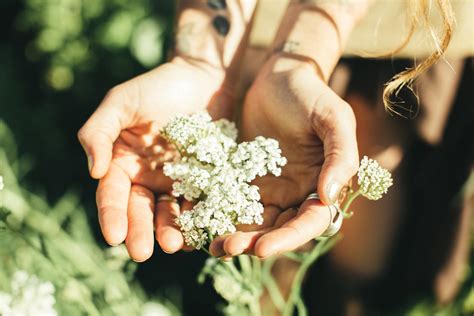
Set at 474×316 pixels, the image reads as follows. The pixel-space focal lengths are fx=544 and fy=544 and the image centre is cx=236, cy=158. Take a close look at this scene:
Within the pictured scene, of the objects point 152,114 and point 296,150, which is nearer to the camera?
point 296,150

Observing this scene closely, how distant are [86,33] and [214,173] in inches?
61.2

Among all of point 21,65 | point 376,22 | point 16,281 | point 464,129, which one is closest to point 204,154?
point 16,281

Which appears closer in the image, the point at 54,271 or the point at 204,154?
the point at 204,154

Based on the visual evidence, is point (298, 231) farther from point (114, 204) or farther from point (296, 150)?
point (114, 204)

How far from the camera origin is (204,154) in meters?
1.21

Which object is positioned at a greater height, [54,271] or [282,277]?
[54,271]

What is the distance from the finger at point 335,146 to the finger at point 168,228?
0.32 m

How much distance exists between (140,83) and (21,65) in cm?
143

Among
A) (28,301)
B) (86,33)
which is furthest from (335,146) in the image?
(86,33)

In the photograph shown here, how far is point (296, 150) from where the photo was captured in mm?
1317

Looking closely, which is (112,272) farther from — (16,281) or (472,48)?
(472,48)

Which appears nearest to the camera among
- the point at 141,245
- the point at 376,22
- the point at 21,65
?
the point at 141,245

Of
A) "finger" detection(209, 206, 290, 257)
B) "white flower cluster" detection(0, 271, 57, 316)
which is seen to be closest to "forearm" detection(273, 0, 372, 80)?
"finger" detection(209, 206, 290, 257)

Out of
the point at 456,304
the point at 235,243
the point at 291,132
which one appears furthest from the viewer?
the point at 456,304
